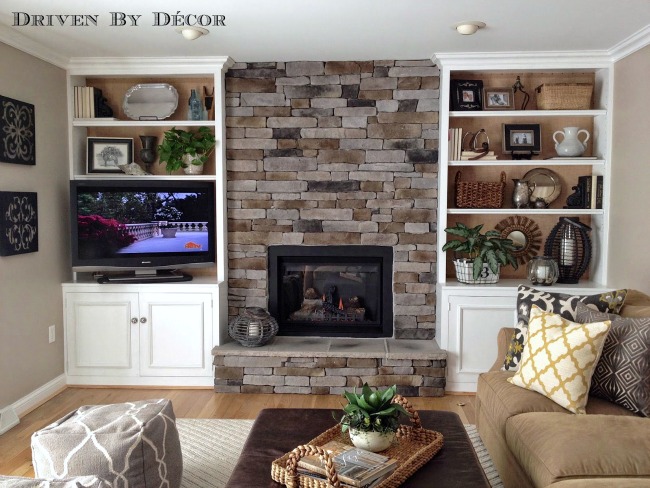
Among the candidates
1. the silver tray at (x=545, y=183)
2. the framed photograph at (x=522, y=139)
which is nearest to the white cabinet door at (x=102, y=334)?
the framed photograph at (x=522, y=139)

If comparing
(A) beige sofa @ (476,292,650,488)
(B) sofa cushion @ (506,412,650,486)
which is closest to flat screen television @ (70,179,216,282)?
(A) beige sofa @ (476,292,650,488)

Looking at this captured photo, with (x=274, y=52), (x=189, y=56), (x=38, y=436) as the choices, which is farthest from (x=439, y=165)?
(x=38, y=436)

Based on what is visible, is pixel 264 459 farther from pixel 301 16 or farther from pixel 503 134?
pixel 503 134

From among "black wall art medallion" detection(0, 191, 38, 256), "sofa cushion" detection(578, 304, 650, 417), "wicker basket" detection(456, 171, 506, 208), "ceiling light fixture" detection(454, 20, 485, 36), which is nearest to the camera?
"sofa cushion" detection(578, 304, 650, 417)

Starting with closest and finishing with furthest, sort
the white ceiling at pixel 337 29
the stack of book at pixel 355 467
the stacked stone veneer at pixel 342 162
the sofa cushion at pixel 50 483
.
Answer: the sofa cushion at pixel 50 483, the stack of book at pixel 355 467, the white ceiling at pixel 337 29, the stacked stone veneer at pixel 342 162

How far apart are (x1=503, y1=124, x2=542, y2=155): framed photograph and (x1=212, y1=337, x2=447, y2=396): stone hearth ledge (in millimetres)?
1538

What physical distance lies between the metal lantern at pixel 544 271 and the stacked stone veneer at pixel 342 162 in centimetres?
71

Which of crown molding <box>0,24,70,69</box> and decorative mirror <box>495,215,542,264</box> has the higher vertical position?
crown molding <box>0,24,70,69</box>

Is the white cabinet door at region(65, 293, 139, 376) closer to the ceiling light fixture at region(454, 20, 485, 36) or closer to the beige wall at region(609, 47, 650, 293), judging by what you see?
the ceiling light fixture at region(454, 20, 485, 36)

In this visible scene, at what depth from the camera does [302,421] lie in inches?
104

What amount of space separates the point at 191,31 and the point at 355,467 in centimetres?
260

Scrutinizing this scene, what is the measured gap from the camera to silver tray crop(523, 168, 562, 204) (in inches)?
179

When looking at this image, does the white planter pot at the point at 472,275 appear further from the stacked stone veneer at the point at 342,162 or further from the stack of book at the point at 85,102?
the stack of book at the point at 85,102

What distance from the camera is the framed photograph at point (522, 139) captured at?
4.45 metres
